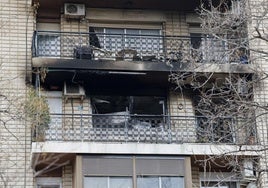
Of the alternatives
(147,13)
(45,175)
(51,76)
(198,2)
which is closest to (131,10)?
(147,13)

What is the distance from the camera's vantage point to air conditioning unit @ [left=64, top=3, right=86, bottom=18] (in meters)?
21.4

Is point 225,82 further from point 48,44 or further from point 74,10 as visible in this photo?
point 48,44

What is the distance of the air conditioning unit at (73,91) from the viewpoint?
2062cm

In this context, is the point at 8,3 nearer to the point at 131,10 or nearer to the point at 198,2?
the point at 131,10

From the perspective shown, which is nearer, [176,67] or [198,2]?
[176,67]

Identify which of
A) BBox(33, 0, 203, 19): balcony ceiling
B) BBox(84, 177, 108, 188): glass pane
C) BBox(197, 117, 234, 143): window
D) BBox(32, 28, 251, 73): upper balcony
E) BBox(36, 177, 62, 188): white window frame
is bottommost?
BBox(84, 177, 108, 188): glass pane

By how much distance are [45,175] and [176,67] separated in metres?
4.38

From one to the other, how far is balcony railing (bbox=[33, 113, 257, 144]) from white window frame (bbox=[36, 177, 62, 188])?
1.13 metres

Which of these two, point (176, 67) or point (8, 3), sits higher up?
point (8, 3)

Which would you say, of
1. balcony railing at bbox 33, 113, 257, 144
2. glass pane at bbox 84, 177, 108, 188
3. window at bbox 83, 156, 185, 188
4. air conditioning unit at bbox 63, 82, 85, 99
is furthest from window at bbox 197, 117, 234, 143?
air conditioning unit at bbox 63, 82, 85, 99

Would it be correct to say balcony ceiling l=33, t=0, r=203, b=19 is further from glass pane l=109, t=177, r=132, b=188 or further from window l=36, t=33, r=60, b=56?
glass pane l=109, t=177, r=132, b=188

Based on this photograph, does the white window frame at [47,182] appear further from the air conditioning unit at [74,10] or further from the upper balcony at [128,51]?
the air conditioning unit at [74,10]

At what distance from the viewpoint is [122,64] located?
20.4 metres

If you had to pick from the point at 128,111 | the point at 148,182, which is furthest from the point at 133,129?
the point at 148,182
